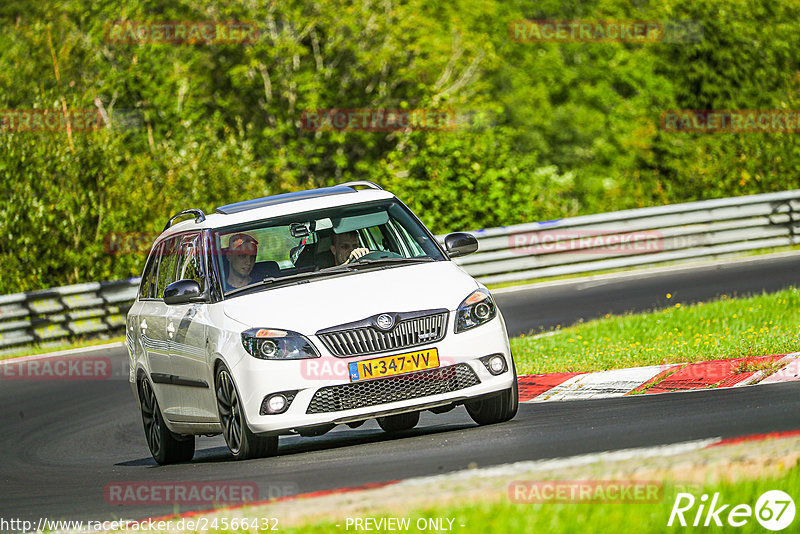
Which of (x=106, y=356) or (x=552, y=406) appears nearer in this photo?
(x=552, y=406)

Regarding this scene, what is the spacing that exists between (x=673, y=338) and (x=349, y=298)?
519 centimetres

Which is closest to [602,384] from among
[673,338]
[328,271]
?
[673,338]

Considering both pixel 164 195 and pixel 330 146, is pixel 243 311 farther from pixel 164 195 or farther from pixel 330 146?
pixel 330 146

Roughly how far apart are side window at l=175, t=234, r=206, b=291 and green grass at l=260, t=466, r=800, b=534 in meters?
4.25

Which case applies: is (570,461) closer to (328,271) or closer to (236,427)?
(236,427)

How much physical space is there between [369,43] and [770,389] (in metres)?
36.1

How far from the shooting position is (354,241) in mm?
9539

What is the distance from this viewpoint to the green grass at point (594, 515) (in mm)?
4707

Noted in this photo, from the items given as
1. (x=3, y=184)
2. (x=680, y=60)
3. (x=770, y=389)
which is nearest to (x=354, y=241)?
(x=770, y=389)

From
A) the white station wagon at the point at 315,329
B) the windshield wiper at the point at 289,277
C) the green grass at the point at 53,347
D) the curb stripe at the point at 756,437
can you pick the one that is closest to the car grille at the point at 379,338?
the white station wagon at the point at 315,329

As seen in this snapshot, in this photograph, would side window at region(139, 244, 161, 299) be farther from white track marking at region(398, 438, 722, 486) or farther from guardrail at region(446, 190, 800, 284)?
guardrail at region(446, 190, 800, 284)

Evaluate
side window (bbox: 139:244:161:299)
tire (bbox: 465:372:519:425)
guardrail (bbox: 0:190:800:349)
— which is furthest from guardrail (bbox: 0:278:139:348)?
tire (bbox: 465:372:519:425)

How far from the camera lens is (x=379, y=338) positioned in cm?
809

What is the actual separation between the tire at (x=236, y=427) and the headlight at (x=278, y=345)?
307 millimetres
